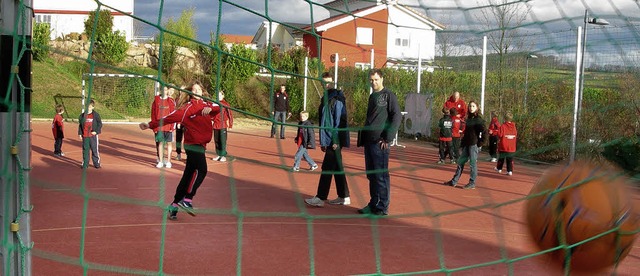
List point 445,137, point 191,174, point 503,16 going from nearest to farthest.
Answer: point 503,16
point 191,174
point 445,137

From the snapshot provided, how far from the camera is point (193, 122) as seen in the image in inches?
297

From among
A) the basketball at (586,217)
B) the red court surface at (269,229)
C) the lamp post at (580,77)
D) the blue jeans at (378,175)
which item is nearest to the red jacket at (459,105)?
the red court surface at (269,229)

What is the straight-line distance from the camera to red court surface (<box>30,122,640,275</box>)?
5773 millimetres

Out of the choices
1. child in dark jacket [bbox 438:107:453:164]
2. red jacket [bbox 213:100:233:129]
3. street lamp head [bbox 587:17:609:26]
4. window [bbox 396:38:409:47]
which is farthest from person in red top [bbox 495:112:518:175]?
window [bbox 396:38:409:47]

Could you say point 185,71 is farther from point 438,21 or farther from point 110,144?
point 110,144

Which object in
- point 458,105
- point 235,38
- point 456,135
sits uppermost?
point 235,38

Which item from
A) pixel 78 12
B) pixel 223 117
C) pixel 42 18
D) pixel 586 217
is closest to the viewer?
pixel 586 217

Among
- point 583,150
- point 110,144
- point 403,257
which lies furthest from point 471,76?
point 110,144

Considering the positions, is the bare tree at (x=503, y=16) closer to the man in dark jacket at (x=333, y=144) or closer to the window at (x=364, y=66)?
the window at (x=364, y=66)

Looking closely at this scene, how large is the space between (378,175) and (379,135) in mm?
421

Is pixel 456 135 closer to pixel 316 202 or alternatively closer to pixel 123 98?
pixel 316 202

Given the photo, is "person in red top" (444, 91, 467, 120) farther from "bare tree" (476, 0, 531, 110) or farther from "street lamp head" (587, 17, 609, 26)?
"bare tree" (476, 0, 531, 110)

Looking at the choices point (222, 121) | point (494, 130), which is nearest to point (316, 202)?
point (222, 121)

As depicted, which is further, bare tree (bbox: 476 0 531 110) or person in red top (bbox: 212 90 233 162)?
person in red top (bbox: 212 90 233 162)
